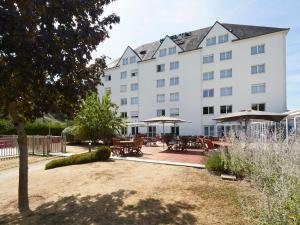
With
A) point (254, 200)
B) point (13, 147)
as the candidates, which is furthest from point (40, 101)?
point (13, 147)

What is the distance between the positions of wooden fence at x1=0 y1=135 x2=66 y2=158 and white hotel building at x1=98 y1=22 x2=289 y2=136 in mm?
24980

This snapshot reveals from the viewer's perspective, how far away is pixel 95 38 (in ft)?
25.2

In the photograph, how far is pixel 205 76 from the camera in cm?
4244

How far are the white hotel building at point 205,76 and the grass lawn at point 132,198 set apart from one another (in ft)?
97.4

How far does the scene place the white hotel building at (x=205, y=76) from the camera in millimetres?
36781

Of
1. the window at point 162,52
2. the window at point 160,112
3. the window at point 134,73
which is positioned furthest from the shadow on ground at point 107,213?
the window at point 134,73

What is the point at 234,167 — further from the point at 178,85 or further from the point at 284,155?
the point at 178,85

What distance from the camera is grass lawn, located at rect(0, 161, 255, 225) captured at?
260 inches

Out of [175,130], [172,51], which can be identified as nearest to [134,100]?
[175,130]

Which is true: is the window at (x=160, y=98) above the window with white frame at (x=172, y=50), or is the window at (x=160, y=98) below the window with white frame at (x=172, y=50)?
below

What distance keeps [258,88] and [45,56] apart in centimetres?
3508

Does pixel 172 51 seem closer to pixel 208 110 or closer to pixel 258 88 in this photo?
pixel 208 110

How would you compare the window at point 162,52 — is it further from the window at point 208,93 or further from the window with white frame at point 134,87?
the window at point 208,93

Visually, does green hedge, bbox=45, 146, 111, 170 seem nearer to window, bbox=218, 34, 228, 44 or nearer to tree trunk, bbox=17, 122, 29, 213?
tree trunk, bbox=17, 122, 29, 213
